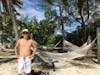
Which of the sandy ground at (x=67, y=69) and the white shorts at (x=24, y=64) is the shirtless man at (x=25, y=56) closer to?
the white shorts at (x=24, y=64)

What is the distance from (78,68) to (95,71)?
2.08 feet

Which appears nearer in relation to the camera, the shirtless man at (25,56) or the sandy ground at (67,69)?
the shirtless man at (25,56)

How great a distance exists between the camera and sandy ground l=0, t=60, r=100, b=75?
8.39 m

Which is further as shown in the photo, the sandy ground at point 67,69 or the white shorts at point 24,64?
the sandy ground at point 67,69

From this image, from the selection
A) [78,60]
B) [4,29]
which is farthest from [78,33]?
[78,60]

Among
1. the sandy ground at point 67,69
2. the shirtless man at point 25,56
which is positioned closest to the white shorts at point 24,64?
the shirtless man at point 25,56

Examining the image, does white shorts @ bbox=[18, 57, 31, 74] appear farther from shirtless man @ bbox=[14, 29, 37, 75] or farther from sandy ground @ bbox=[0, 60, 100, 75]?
sandy ground @ bbox=[0, 60, 100, 75]

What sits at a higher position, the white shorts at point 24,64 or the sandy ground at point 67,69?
the white shorts at point 24,64

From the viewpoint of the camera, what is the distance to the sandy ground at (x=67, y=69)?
8.39m

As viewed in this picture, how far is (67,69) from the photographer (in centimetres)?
889

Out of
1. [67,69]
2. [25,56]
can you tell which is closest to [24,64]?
[25,56]

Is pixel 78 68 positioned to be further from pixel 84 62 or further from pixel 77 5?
pixel 77 5

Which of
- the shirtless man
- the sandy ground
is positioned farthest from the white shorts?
the sandy ground

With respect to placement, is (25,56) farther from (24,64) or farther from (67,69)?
(67,69)
